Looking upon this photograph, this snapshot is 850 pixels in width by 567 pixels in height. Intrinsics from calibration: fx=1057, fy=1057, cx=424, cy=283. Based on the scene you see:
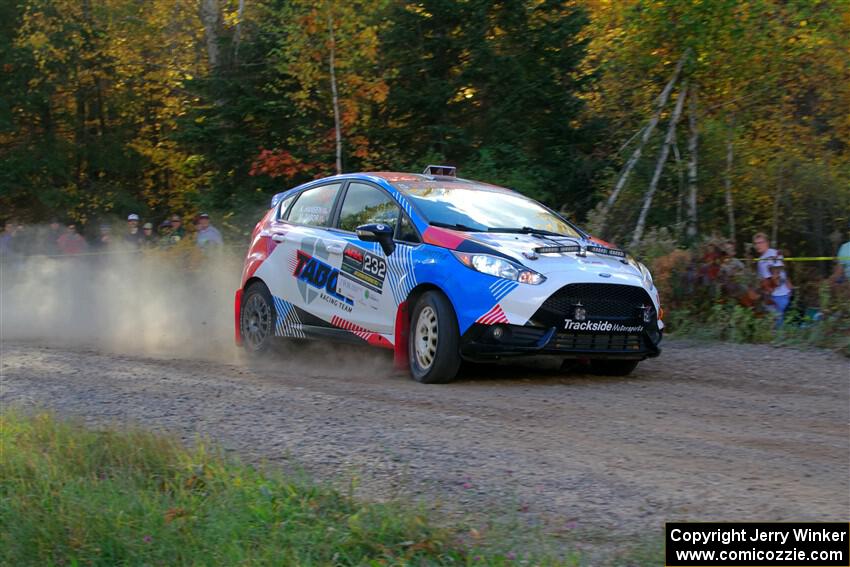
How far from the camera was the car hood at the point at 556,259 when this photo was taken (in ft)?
27.7

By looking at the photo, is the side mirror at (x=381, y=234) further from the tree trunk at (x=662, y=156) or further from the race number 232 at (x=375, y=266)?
the tree trunk at (x=662, y=156)

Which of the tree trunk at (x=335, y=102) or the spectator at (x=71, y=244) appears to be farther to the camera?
the spectator at (x=71, y=244)

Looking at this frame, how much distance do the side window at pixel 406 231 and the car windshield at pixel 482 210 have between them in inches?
6.2

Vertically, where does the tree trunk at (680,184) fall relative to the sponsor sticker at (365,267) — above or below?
above

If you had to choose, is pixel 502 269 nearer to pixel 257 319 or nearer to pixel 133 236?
pixel 257 319

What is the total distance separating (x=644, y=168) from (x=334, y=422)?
451 inches

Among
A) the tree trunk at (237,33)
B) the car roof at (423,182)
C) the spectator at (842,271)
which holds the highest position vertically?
the tree trunk at (237,33)

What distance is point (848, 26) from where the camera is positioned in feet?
66.6

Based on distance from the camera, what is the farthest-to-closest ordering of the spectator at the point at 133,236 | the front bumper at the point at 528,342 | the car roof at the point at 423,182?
the spectator at the point at 133,236, the car roof at the point at 423,182, the front bumper at the point at 528,342

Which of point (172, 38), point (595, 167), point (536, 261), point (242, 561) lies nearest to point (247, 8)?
point (172, 38)

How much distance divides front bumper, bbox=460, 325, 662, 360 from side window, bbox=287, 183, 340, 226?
261cm

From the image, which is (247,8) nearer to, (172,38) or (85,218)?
(172,38)

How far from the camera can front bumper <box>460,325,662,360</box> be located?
327 inches
